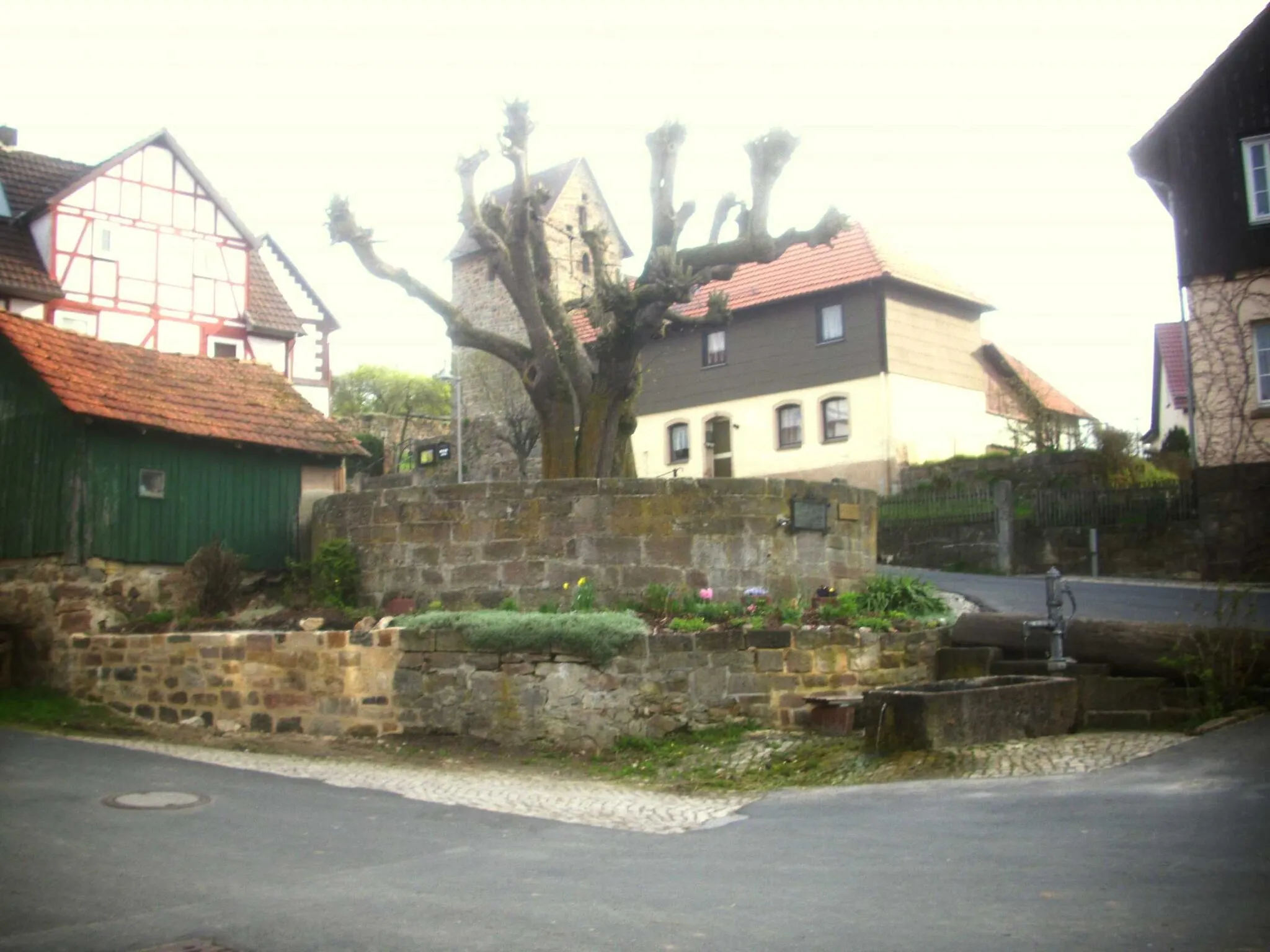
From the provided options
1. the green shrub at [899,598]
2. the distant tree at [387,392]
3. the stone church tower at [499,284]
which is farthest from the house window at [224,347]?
the distant tree at [387,392]

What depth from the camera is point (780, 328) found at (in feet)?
129

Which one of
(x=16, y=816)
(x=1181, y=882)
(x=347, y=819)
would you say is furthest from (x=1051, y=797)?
(x=16, y=816)

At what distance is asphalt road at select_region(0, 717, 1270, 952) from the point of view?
20.3 ft

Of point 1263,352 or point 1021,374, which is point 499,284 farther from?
point 1263,352

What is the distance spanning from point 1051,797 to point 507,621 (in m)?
6.02

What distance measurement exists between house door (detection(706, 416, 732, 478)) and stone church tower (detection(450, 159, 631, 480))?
10316mm

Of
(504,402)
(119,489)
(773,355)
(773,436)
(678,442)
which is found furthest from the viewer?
(504,402)

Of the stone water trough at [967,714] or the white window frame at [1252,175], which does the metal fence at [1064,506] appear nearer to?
the white window frame at [1252,175]

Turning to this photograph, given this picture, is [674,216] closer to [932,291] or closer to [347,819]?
[347,819]

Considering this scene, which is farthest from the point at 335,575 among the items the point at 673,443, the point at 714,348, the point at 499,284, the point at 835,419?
the point at 499,284

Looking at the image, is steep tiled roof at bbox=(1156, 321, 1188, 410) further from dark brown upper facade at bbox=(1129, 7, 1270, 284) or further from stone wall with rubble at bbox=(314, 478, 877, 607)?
stone wall with rubble at bbox=(314, 478, 877, 607)

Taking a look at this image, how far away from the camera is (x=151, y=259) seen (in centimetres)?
3334

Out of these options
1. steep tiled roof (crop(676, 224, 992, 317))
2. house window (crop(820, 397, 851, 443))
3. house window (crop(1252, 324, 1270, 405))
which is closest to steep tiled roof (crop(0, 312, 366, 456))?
house window (crop(1252, 324, 1270, 405))

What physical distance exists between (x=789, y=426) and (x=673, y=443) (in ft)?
15.5
